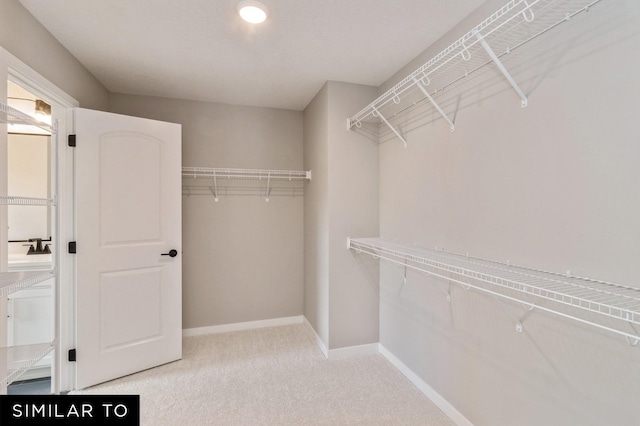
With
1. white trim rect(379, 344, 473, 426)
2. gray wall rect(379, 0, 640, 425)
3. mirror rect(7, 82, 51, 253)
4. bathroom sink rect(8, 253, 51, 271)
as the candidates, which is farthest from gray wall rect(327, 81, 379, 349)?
mirror rect(7, 82, 51, 253)

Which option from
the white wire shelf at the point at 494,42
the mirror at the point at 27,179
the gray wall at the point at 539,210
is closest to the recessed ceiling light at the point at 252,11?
the white wire shelf at the point at 494,42

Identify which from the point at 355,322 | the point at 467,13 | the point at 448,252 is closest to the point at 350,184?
the point at 448,252

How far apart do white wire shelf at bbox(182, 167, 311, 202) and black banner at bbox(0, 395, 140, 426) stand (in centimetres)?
210

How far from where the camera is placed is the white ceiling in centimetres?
165

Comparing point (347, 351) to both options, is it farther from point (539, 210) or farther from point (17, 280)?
point (17, 280)

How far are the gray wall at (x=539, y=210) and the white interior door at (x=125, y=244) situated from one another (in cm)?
204

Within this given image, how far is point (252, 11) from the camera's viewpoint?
1638mm

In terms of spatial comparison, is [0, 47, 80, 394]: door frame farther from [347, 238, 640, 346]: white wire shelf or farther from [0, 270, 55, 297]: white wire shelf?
[347, 238, 640, 346]: white wire shelf

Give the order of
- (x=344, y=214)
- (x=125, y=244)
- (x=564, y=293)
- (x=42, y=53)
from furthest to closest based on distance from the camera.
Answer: (x=344, y=214)
(x=125, y=244)
(x=42, y=53)
(x=564, y=293)

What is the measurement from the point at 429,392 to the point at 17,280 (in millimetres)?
2364

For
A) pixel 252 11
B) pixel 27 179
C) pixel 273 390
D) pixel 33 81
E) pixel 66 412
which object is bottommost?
pixel 273 390

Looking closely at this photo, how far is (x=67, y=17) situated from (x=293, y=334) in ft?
9.74

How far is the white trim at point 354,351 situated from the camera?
258 centimetres

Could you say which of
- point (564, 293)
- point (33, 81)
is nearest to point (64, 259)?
point (33, 81)
